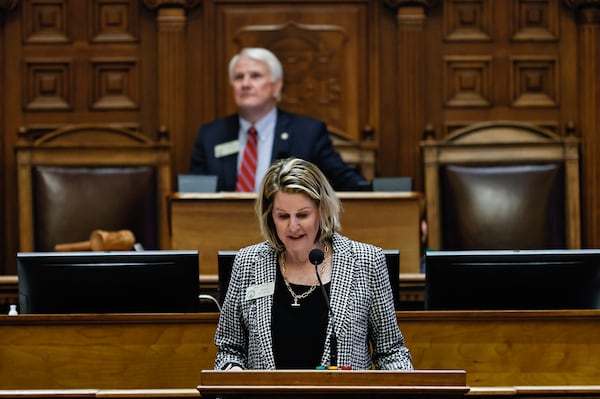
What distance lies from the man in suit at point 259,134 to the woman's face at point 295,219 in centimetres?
222

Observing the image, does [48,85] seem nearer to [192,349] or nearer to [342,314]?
[192,349]

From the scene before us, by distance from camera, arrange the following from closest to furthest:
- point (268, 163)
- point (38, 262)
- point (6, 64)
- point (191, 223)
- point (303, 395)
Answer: point (303, 395) → point (38, 262) → point (191, 223) → point (268, 163) → point (6, 64)

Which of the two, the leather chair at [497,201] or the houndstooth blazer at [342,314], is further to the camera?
the leather chair at [497,201]

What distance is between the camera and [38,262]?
2.82m

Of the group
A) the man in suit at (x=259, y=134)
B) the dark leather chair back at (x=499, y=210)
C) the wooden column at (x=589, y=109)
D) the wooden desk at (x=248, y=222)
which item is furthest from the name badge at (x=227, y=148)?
the wooden column at (x=589, y=109)

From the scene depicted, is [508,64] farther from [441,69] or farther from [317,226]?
[317,226]

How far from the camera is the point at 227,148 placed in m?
4.86

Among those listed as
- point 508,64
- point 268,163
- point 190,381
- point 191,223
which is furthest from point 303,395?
point 508,64

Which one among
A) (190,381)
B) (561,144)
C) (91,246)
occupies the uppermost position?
(561,144)

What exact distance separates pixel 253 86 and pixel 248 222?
1.29 meters

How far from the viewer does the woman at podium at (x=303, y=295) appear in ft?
8.20

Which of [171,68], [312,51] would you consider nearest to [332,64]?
[312,51]

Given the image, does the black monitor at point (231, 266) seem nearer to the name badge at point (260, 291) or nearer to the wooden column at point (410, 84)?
the name badge at point (260, 291)

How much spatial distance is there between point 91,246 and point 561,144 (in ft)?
7.85
